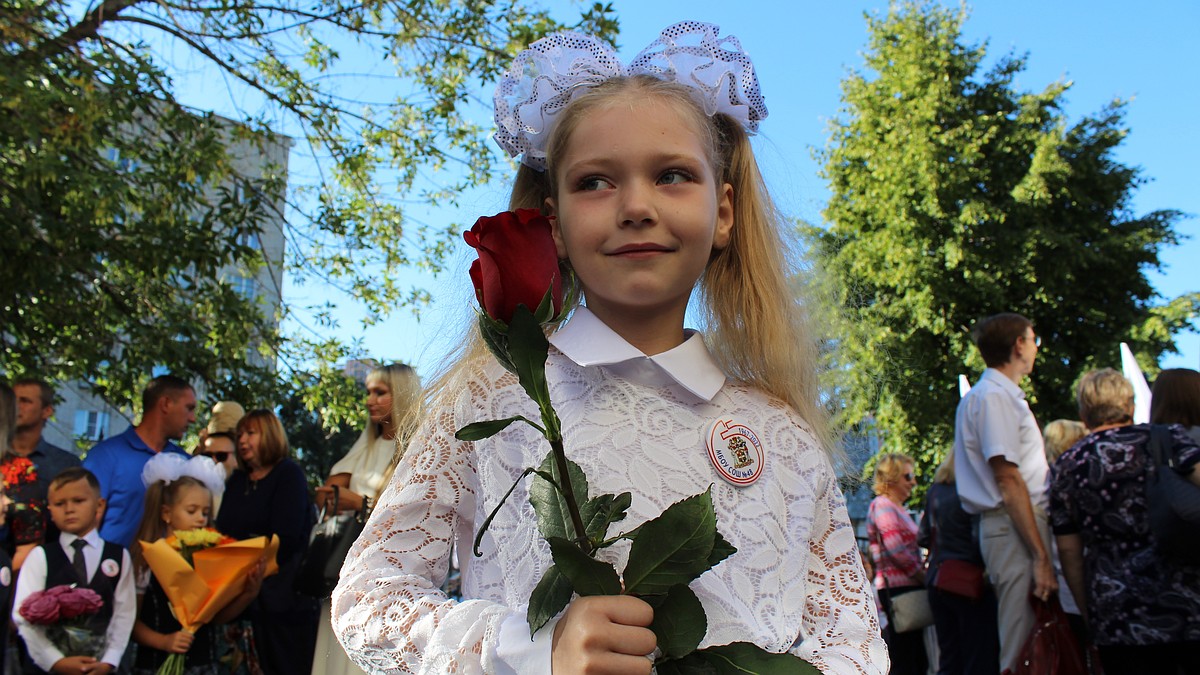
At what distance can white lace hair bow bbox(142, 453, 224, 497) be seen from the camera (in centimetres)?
501

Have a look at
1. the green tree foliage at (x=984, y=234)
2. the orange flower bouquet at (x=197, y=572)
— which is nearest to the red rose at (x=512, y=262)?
the orange flower bouquet at (x=197, y=572)

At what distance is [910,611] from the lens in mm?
6074

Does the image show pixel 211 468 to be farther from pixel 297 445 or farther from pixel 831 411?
pixel 297 445

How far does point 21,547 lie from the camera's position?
4.48m

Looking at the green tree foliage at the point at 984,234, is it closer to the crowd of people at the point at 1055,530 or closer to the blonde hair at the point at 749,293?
the crowd of people at the point at 1055,530

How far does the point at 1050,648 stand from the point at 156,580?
414cm

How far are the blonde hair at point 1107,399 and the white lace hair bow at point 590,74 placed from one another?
3.49 metres

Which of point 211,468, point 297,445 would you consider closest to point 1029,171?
point 211,468

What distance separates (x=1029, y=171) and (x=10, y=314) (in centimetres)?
1626

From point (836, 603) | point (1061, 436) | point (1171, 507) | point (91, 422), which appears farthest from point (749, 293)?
point (91, 422)

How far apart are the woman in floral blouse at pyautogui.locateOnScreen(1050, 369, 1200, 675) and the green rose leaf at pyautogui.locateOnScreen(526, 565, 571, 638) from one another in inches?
127

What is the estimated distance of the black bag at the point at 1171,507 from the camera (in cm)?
338

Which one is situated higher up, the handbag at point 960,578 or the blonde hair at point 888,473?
the blonde hair at point 888,473

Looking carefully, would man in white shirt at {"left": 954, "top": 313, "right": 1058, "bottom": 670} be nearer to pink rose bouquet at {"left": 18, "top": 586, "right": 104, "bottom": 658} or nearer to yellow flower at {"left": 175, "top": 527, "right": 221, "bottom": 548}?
yellow flower at {"left": 175, "top": 527, "right": 221, "bottom": 548}
